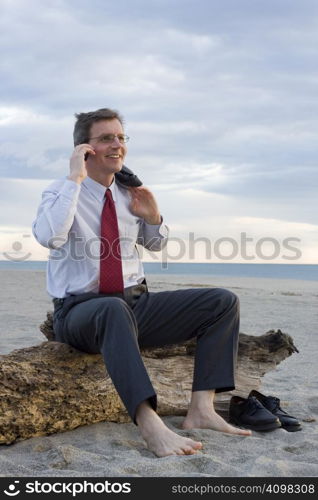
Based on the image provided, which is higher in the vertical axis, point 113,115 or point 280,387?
point 113,115

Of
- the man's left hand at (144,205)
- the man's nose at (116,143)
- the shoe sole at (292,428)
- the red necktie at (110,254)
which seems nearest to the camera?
the red necktie at (110,254)

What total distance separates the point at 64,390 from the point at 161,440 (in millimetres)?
747

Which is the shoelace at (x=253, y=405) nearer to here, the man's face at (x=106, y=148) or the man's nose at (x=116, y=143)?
the man's face at (x=106, y=148)

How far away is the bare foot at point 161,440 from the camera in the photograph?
339 centimetres

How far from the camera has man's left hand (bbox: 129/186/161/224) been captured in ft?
14.2

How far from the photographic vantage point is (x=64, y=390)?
3842 mm

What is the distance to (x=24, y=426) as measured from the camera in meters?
3.75

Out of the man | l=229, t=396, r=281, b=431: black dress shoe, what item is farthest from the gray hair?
l=229, t=396, r=281, b=431: black dress shoe

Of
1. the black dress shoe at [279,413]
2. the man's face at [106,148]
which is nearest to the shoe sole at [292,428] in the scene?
the black dress shoe at [279,413]

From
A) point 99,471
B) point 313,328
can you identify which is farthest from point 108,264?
point 313,328

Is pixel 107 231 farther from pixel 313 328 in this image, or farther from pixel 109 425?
pixel 313 328

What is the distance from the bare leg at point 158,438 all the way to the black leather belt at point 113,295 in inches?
31.6

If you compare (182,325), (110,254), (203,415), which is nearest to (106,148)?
(110,254)
